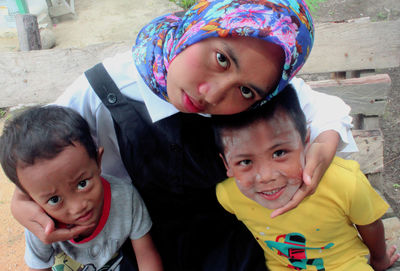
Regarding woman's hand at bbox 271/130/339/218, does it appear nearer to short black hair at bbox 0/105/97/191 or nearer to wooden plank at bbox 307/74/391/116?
short black hair at bbox 0/105/97/191

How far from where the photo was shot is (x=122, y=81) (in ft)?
5.27

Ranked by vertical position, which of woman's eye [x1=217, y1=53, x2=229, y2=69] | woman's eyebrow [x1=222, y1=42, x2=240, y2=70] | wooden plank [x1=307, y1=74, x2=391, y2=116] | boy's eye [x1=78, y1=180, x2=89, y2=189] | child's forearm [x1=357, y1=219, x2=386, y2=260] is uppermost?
woman's eyebrow [x1=222, y1=42, x2=240, y2=70]

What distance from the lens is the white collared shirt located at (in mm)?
1571

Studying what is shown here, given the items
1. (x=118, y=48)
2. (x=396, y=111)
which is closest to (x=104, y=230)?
(x=118, y=48)

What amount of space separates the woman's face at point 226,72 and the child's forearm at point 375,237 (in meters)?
0.77

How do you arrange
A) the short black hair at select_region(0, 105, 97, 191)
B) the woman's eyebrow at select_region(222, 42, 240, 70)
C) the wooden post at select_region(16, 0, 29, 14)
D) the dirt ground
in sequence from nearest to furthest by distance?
1. the woman's eyebrow at select_region(222, 42, 240, 70)
2. the short black hair at select_region(0, 105, 97, 191)
3. the dirt ground
4. the wooden post at select_region(16, 0, 29, 14)

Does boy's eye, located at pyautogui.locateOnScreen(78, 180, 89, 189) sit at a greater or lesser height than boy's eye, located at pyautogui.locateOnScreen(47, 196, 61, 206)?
greater

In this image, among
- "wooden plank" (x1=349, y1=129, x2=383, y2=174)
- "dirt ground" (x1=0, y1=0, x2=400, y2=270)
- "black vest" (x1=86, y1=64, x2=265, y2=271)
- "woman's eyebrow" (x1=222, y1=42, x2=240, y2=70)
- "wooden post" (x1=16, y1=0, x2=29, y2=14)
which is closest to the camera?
"woman's eyebrow" (x1=222, y1=42, x2=240, y2=70)

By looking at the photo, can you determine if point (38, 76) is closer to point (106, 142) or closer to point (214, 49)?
point (106, 142)

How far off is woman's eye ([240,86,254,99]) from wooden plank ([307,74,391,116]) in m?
1.48

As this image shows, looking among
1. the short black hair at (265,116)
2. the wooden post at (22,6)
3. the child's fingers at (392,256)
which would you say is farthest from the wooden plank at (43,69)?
the wooden post at (22,6)

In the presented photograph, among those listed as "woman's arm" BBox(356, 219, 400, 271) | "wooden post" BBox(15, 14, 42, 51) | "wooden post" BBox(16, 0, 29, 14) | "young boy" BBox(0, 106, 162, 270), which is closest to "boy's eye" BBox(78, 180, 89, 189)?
"young boy" BBox(0, 106, 162, 270)

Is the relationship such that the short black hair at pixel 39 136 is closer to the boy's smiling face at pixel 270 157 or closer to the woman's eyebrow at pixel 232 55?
the boy's smiling face at pixel 270 157

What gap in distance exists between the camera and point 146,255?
5.61ft
